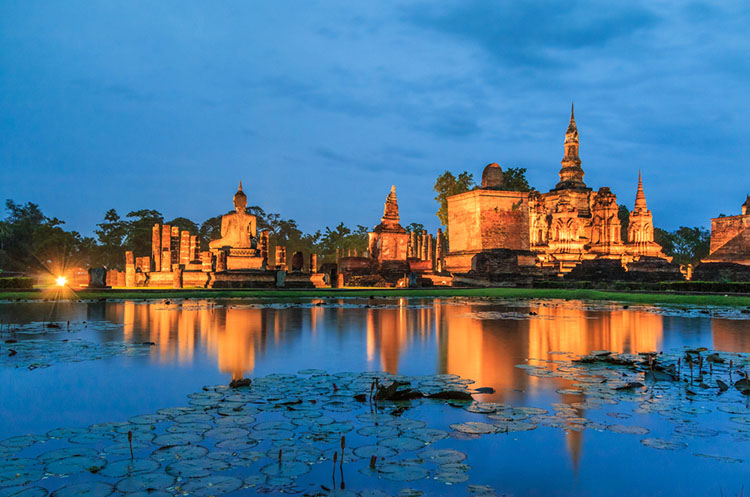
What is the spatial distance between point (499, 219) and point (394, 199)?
25.9ft

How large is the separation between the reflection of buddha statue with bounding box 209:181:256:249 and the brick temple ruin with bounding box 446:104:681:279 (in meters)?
13.7

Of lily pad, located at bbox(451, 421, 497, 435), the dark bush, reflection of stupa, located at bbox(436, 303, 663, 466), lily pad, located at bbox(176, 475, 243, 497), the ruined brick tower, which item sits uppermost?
the ruined brick tower

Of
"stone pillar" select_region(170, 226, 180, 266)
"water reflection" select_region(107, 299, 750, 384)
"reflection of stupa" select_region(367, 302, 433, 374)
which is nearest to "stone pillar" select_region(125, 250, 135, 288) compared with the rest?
"stone pillar" select_region(170, 226, 180, 266)

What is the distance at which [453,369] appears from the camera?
6449mm

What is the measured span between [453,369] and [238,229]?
32059 mm

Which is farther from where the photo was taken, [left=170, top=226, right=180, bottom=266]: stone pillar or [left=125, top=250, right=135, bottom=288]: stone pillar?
[left=170, top=226, right=180, bottom=266]: stone pillar

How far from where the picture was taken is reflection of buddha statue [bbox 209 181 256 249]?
36.9 metres

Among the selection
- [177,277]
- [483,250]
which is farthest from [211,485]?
[483,250]

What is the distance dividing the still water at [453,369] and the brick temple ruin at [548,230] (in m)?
22.7

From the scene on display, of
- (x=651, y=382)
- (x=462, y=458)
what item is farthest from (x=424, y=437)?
(x=651, y=382)

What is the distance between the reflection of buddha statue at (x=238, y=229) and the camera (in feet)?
121

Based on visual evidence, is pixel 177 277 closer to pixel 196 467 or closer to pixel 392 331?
pixel 392 331

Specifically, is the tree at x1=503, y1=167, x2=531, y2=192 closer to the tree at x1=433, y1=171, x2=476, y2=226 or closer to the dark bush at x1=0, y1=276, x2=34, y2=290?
the tree at x1=433, y1=171, x2=476, y2=226

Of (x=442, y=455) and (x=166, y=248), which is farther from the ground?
(x=166, y=248)
